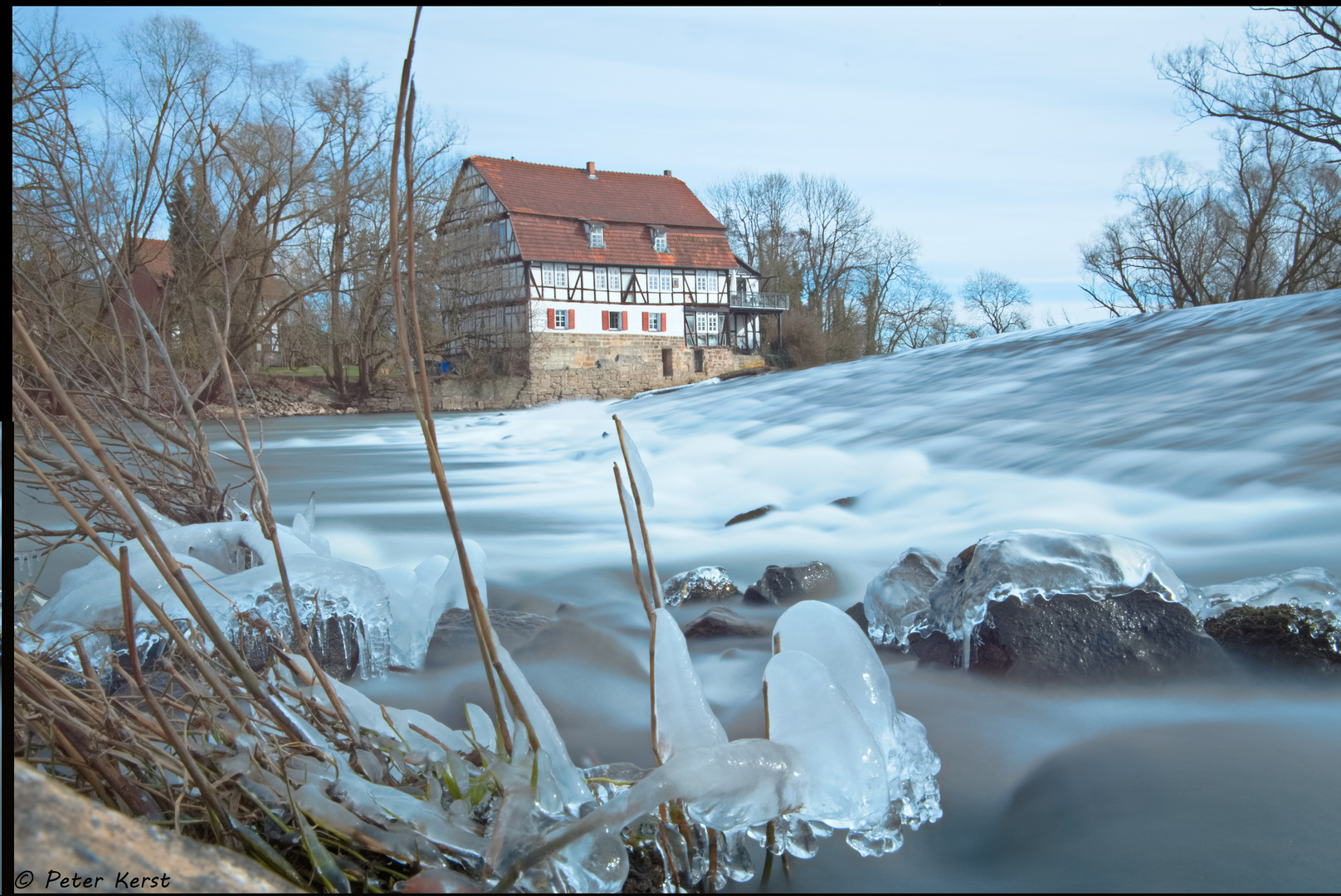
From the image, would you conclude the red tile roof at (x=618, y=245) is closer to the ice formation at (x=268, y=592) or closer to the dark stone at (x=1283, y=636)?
the ice formation at (x=268, y=592)

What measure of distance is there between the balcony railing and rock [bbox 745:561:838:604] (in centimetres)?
3801

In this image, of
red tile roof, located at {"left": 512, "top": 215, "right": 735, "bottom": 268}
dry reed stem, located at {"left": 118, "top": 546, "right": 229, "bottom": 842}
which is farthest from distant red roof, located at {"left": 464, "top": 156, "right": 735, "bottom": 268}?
dry reed stem, located at {"left": 118, "top": 546, "right": 229, "bottom": 842}

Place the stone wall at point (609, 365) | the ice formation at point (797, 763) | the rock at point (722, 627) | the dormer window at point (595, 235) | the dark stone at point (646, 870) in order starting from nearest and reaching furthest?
the ice formation at point (797, 763)
the dark stone at point (646, 870)
the rock at point (722, 627)
the stone wall at point (609, 365)
the dormer window at point (595, 235)

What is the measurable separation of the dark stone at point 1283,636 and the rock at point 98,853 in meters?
2.57

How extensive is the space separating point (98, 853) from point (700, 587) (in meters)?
2.94

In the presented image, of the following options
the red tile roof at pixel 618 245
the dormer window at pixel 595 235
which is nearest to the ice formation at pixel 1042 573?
the red tile roof at pixel 618 245

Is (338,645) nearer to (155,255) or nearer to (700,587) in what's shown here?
(700,587)

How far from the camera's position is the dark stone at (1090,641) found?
2.35 meters

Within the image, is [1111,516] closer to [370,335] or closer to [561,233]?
[370,335]

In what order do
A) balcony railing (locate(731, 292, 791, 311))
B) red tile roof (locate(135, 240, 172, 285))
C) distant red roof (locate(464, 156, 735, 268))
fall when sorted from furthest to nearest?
balcony railing (locate(731, 292, 791, 311)) < distant red roof (locate(464, 156, 735, 268)) < red tile roof (locate(135, 240, 172, 285))

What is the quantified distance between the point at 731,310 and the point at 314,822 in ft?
134

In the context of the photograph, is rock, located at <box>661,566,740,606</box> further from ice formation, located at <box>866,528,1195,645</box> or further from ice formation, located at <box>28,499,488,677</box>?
ice formation, located at <box>866,528,1195,645</box>

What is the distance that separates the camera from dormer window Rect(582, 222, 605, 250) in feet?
123

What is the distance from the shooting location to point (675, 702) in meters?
1.17
